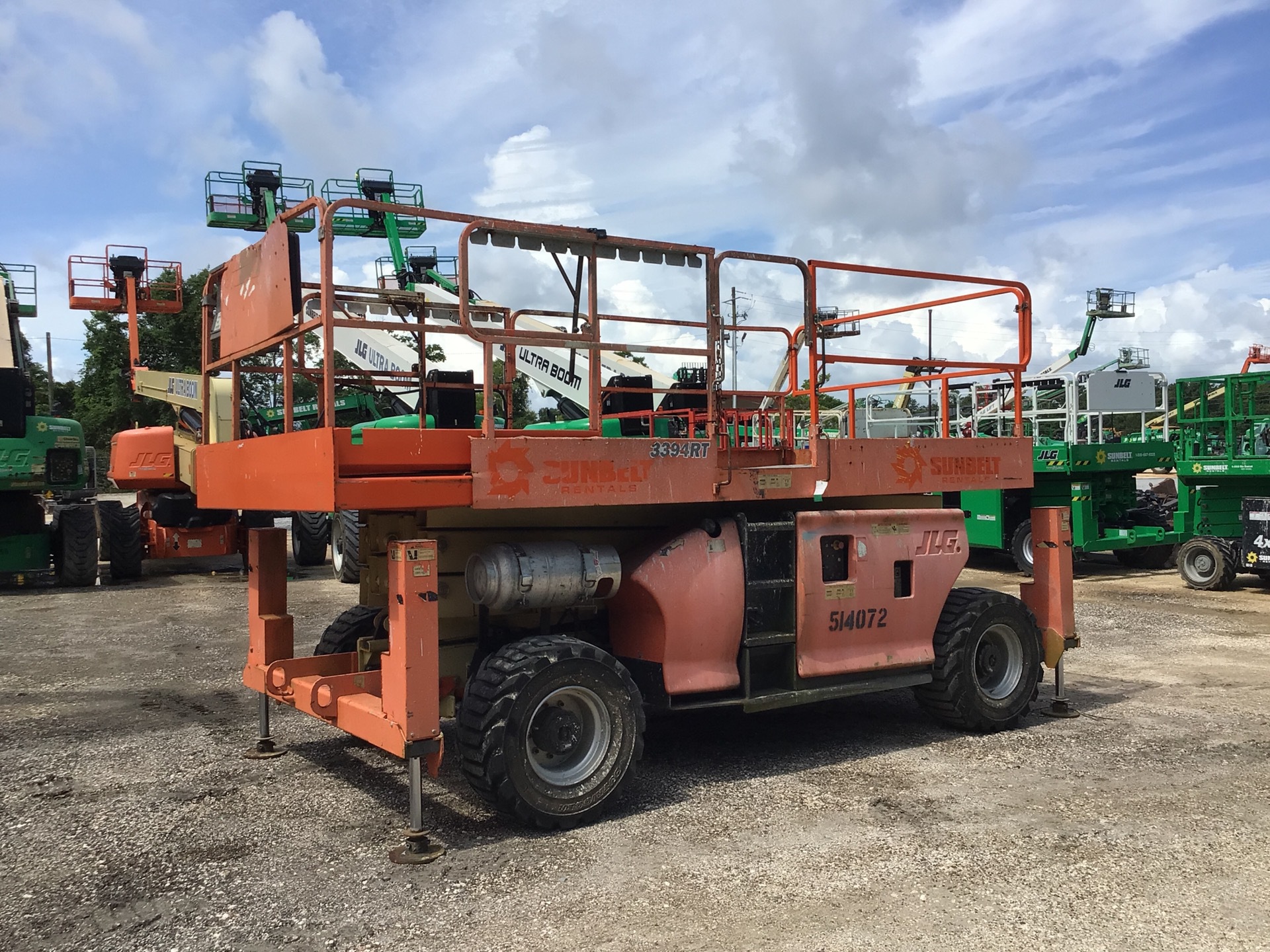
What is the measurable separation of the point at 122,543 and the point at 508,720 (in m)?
12.9

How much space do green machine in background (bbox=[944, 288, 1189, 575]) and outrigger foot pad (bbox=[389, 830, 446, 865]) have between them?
1162 centimetres

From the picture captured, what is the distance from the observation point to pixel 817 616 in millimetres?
6180

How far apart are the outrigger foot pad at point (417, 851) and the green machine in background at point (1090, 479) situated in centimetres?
1162

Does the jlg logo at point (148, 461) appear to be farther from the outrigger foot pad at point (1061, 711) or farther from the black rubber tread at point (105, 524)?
the outrigger foot pad at point (1061, 711)

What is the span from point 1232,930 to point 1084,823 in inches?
45.0

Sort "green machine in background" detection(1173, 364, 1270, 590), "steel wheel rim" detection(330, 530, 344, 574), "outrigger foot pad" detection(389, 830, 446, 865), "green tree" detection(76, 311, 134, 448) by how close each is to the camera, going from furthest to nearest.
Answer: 1. "green tree" detection(76, 311, 134, 448)
2. "steel wheel rim" detection(330, 530, 344, 574)
3. "green machine in background" detection(1173, 364, 1270, 590)
4. "outrigger foot pad" detection(389, 830, 446, 865)

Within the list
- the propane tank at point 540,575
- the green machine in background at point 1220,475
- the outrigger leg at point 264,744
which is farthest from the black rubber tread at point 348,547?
the green machine in background at point 1220,475

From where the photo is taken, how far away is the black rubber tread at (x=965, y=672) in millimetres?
6652

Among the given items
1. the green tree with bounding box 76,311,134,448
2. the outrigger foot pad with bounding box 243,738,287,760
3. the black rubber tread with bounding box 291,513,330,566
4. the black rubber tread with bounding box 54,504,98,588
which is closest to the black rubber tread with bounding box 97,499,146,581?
the black rubber tread with bounding box 54,504,98,588

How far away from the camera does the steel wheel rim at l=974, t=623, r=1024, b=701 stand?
693cm

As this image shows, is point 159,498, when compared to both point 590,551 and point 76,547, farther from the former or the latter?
point 590,551

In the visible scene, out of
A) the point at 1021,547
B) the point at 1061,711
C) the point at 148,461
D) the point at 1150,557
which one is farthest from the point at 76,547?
the point at 1150,557

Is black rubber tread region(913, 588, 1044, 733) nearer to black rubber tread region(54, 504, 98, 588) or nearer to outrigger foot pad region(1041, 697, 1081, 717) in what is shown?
outrigger foot pad region(1041, 697, 1081, 717)

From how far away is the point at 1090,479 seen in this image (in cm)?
1558
